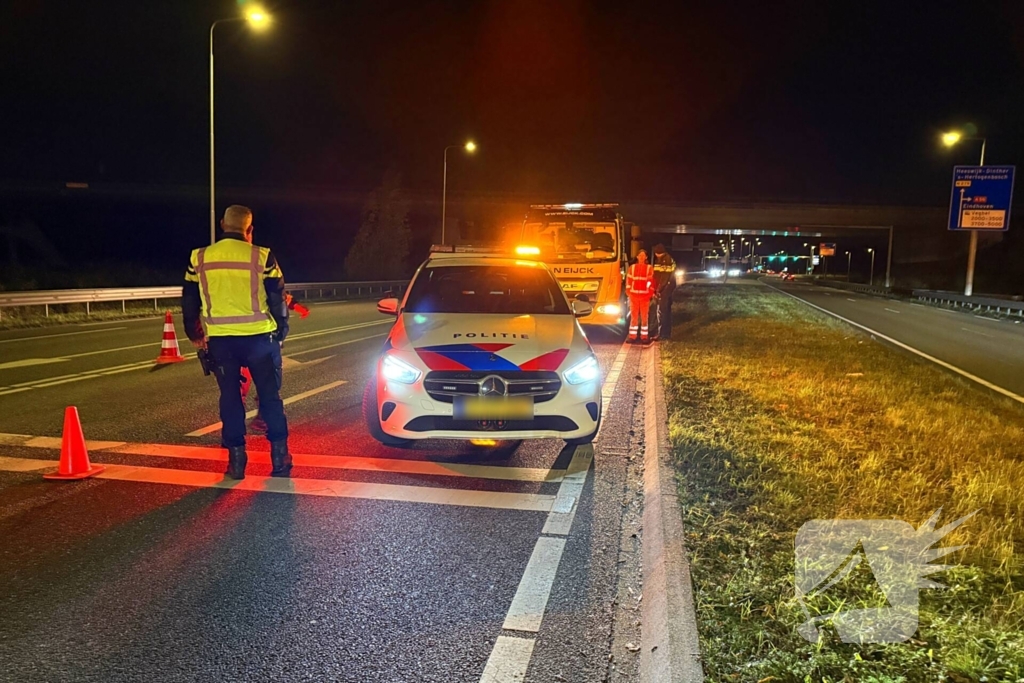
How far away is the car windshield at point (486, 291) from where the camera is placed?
23.9 feet

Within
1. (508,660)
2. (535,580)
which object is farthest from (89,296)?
(508,660)

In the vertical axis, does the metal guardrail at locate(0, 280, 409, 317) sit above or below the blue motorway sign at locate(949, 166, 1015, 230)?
below

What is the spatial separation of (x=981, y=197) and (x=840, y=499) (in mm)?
33972

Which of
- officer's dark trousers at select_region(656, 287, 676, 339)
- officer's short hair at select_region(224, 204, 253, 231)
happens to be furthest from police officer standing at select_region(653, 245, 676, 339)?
officer's short hair at select_region(224, 204, 253, 231)

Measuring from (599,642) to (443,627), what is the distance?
0.72 m

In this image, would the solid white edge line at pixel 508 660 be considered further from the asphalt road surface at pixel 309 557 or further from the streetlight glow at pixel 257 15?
the streetlight glow at pixel 257 15

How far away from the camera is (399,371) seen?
5.89 m

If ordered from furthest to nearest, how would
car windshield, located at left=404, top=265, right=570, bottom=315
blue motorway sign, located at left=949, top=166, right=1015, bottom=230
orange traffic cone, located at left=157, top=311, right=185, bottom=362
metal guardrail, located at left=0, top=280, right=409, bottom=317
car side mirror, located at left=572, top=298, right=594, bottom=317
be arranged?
blue motorway sign, located at left=949, top=166, right=1015, bottom=230
metal guardrail, located at left=0, top=280, right=409, bottom=317
orange traffic cone, located at left=157, top=311, right=185, bottom=362
car side mirror, located at left=572, top=298, right=594, bottom=317
car windshield, located at left=404, top=265, right=570, bottom=315

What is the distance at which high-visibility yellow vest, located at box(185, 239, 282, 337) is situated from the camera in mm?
5410

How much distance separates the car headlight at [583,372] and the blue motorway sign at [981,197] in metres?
33.3

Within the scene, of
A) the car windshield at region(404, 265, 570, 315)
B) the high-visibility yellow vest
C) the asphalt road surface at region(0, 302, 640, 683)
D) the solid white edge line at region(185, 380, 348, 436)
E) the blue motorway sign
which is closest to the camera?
the asphalt road surface at region(0, 302, 640, 683)

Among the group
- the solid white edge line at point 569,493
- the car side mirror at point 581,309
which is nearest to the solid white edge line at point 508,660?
the solid white edge line at point 569,493

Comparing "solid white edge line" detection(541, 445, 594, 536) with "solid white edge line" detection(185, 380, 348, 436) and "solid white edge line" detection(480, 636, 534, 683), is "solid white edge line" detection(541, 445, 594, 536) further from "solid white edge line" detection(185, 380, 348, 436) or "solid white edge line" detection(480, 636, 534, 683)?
"solid white edge line" detection(185, 380, 348, 436)

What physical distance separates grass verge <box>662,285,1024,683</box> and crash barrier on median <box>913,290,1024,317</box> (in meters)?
23.6
